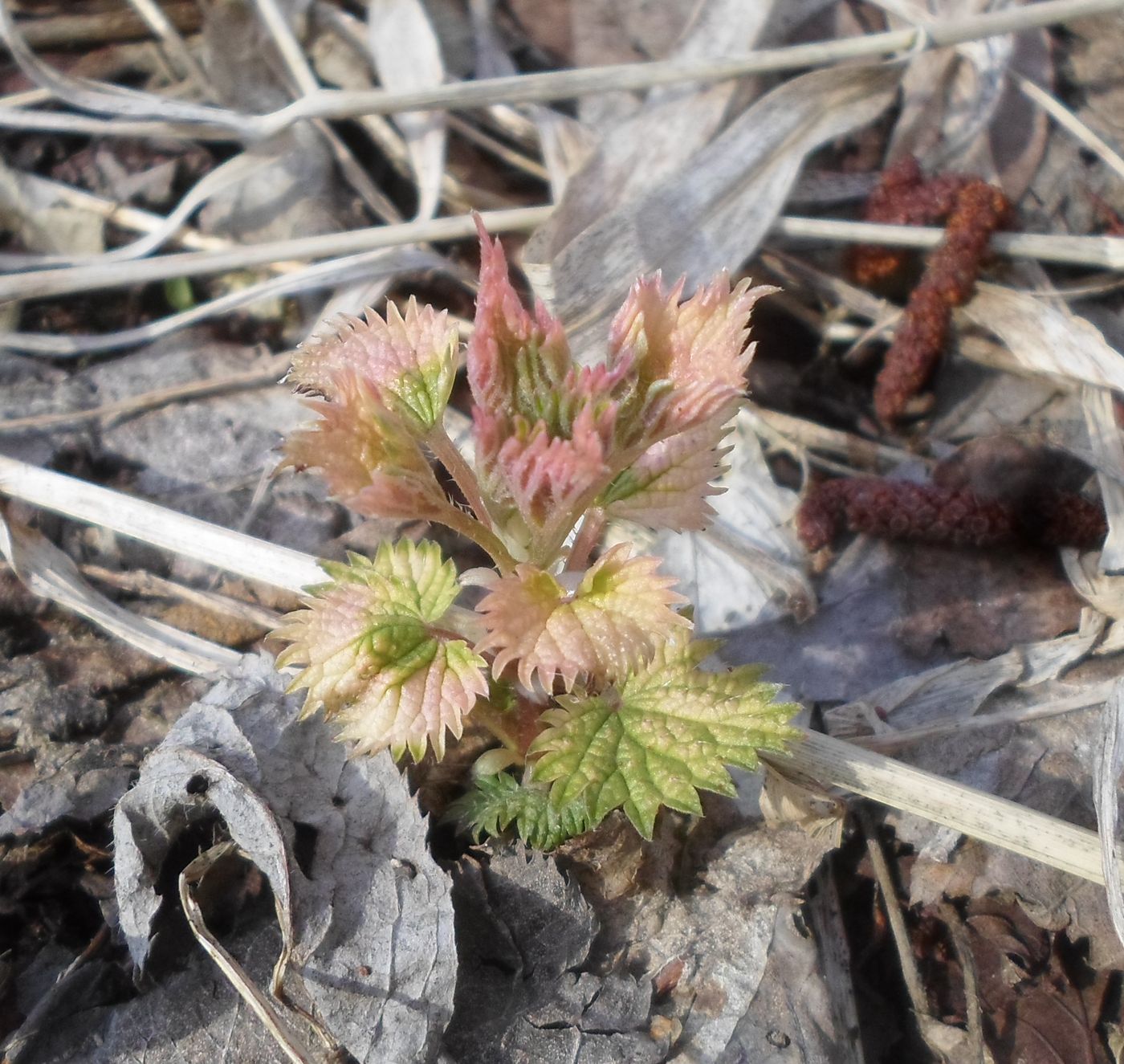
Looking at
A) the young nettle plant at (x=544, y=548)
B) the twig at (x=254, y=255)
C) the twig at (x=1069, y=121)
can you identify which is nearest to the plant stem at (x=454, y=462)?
the young nettle plant at (x=544, y=548)

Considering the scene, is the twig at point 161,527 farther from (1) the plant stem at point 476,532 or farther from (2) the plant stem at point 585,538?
(2) the plant stem at point 585,538

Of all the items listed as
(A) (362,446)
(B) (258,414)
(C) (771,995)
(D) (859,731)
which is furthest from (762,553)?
(B) (258,414)

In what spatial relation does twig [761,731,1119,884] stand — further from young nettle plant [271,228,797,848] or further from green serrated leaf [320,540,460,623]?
green serrated leaf [320,540,460,623]

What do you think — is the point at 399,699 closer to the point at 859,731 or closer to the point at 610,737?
the point at 610,737

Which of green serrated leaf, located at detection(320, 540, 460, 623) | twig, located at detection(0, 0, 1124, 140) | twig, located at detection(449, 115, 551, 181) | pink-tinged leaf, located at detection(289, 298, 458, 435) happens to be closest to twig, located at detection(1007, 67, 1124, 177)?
twig, located at detection(0, 0, 1124, 140)

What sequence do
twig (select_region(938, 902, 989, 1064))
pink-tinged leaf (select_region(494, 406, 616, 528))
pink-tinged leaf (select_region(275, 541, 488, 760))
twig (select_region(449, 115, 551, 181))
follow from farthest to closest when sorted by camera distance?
twig (select_region(449, 115, 551, 181)) → twig (select_region(938, 902, 989, 1064)) → pink-tinged leaf (select_region(275, 541, 488, 760)) → pink-tinged leaf (select_region(494, 406, 616, 528))
